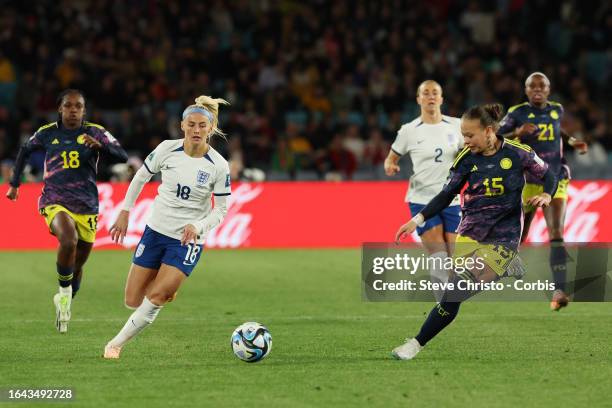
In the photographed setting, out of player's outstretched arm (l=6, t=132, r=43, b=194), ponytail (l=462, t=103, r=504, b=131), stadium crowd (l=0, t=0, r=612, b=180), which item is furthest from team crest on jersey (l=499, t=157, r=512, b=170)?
stadium crowd (l=0, t=0, r=612, b=180)

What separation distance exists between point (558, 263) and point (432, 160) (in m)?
1.83

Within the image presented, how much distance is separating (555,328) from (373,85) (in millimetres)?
13520

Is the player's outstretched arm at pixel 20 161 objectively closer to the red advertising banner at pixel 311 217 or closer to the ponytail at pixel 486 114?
the ponytail at pixel 486 114

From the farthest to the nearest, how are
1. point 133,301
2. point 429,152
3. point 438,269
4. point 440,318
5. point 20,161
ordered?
1. point 429,152
2. point 438,269
3. point 20,161
4. point 133,301
5. point 440,318

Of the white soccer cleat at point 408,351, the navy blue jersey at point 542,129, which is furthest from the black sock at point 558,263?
the white soccer cleat at point 408,351

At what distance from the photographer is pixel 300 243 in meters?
19.6

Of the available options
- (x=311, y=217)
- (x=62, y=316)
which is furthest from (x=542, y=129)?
(x=311, y=217)

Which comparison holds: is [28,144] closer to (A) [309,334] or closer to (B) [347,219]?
(A) [309,334]

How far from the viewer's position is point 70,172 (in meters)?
11.5

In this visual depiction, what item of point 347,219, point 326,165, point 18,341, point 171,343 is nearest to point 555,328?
point 171,343

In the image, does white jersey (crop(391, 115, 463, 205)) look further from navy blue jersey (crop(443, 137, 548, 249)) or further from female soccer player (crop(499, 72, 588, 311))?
navy blue jersey (crop(443, 137, 548, 249))

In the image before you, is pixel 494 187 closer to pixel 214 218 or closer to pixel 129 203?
pixel 214 218

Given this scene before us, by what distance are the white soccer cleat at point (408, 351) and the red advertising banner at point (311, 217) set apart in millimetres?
9833

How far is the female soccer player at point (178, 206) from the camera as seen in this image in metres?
9.36
